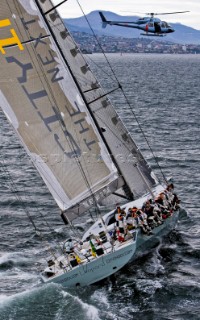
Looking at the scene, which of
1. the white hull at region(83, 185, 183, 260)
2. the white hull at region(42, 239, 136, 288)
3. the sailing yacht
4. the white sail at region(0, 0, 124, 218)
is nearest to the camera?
the white sail at region(0, 0, 124, 218)

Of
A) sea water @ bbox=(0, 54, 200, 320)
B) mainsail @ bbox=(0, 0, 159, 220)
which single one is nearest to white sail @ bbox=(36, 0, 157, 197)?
mainsail @ bbox=(0, 0, 159, 220)

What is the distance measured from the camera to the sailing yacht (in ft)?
82.9

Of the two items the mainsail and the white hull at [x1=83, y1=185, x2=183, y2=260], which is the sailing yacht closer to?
the mainsail

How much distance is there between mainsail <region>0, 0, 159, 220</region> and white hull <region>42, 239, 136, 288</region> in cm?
241

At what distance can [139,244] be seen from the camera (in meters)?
28.9

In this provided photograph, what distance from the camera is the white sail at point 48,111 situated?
25141 mm

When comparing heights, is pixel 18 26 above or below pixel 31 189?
above

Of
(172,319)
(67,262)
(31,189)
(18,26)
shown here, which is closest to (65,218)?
(67,262)

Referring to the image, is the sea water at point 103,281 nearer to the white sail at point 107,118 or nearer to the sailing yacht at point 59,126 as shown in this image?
the sailing yacht at point 59,126

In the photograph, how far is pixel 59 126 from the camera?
86.6 ft

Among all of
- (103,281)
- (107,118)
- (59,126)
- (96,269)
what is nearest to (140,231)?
(103,281)

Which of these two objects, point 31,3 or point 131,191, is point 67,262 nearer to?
point 131,191

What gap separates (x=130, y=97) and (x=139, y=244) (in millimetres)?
73222

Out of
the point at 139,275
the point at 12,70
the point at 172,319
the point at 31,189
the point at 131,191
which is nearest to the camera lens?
the point at 172,319
